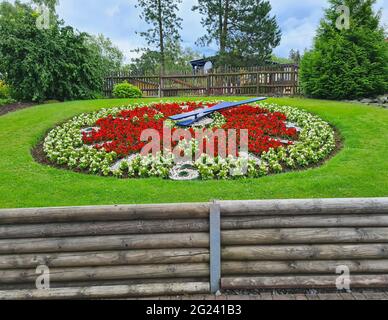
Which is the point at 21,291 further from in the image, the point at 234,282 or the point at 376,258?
the point at 376,258

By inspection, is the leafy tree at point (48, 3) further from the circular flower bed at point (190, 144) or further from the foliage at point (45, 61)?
the circular flower bed at point (190, 144)

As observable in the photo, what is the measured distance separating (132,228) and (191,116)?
16.7ft

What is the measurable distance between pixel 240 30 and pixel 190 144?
21.0m

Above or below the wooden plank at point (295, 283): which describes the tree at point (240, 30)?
above

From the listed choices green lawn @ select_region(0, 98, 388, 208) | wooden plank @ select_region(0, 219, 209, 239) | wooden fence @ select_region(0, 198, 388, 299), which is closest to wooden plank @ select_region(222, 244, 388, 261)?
wooden fence @ select_region(0, 198, 388, 299)

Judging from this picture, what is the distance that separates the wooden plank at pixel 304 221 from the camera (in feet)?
9.41

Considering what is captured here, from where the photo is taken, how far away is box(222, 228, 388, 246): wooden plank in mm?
2877

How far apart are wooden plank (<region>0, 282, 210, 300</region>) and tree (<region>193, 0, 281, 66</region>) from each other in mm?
23480

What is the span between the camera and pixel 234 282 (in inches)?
113

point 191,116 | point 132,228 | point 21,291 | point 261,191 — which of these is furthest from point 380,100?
point 21,291

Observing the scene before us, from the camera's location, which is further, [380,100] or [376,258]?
[380,100]

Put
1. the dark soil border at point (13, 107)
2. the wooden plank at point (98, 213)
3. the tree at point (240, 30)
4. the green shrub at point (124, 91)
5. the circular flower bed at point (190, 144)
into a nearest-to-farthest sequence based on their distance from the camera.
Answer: the wooden plank at point (98, 213)
the circular flower bed at point (190, 144)
the dark soil border at point (13, 107)
the green shrub at point (124, 91)
the tree at point (240, 30)

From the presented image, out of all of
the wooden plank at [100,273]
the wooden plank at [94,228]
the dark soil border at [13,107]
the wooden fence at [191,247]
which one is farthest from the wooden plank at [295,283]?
the dark soil border at [13,107]
